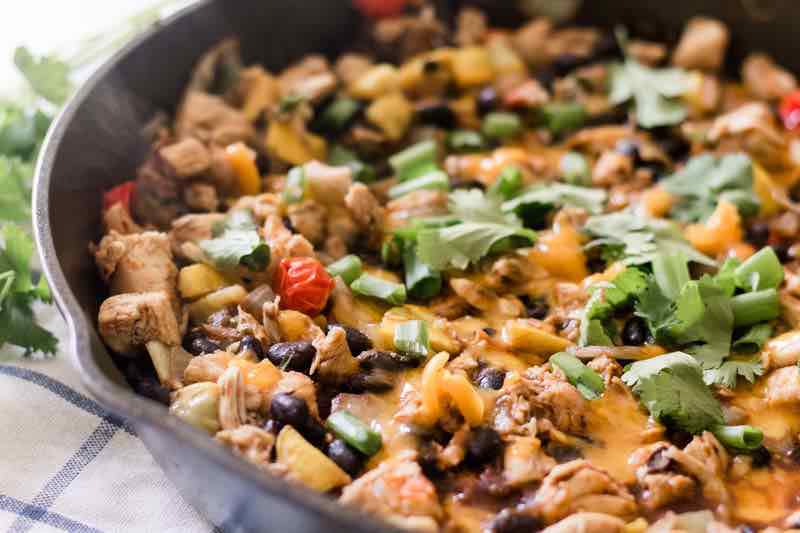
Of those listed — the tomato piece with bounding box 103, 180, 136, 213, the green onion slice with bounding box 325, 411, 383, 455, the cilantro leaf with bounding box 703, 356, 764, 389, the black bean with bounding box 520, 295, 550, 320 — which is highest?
the tomato piece with bounding box 103, 180, 136, 213

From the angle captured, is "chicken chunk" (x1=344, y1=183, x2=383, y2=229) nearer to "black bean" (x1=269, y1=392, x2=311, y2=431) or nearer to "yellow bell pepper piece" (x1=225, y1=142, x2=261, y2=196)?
"yellow bell pepper piece" (x1=225, y1=142, x2=261, y2=196)

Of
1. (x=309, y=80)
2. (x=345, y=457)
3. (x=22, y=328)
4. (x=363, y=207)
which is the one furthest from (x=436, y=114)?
(x=345, y=457)

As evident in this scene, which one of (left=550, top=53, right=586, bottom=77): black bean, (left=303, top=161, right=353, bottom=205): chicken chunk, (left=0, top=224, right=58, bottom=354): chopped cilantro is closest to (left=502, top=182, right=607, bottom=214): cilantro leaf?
(left=303, top=161, right=353, bottom=205): chicken chunk

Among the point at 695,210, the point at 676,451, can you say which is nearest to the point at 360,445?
the point at 676,451

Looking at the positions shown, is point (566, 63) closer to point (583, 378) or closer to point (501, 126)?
point (501, 126)

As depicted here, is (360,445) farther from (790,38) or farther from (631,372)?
(790,38)

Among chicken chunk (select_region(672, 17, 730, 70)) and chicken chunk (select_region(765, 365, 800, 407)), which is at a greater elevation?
chicken chunk (select_region(672, 17, 730, 70))
